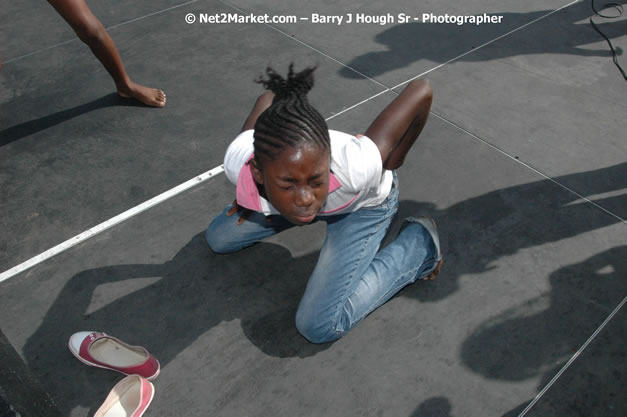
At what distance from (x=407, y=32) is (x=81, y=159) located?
3.00 metres

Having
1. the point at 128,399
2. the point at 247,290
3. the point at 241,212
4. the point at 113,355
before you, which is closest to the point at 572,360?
the point at 247,290

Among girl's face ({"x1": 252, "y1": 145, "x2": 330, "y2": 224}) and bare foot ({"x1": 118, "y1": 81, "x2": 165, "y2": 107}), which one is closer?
girl's face ({"x1": 252, "y1": 145, "x2": 330, "y2": 224})

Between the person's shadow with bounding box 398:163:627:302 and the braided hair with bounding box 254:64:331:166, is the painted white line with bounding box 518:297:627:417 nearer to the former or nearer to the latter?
the person's shadow with bounding box 398:163:627:302

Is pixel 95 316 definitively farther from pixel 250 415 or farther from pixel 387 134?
pixel 387 134

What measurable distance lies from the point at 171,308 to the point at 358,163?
1.22m

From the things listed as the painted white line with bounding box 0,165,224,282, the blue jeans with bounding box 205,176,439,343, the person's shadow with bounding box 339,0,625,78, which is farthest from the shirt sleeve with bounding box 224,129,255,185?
the person's shadow with bounding box 339,0,625,78

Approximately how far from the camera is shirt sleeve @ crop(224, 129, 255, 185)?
7.04 ft

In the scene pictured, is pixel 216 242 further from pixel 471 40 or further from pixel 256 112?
pixel 471 40

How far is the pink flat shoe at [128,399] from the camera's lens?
2035 mm

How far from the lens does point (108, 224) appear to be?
9.59 ft

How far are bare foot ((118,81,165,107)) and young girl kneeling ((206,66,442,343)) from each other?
5.14 feet

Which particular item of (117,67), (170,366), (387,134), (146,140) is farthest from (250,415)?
(117,67)

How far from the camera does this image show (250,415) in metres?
2.08

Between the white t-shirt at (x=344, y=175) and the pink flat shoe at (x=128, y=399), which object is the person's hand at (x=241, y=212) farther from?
the pink flat shoe at (x=128, y=399)
